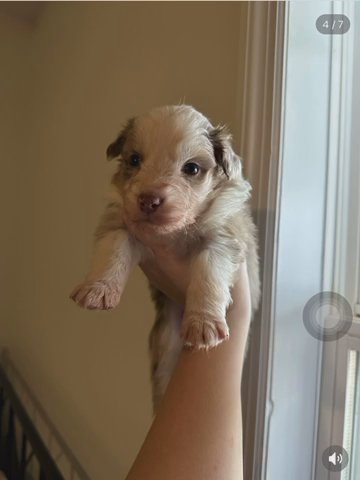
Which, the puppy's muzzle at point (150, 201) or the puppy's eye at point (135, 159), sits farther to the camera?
the puppy's eye at point (135, 159)

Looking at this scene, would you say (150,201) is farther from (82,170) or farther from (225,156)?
(82,170)

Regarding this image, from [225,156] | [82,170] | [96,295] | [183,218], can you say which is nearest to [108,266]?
[96,295]

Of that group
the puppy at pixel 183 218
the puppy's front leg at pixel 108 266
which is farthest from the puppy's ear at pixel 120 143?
the puppy's front leg at pixel 108 266

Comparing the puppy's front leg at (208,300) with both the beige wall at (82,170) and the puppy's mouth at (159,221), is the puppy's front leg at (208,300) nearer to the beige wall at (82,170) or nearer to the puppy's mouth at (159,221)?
the puppy's mouth at (159,221)

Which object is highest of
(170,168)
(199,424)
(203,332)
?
(170,168)

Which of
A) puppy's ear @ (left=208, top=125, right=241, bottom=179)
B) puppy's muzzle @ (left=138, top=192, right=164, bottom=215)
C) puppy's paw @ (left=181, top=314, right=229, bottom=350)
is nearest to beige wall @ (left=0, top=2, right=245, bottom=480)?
puppy's ear @ (left=208, top=125, right=241, bottom=179)
